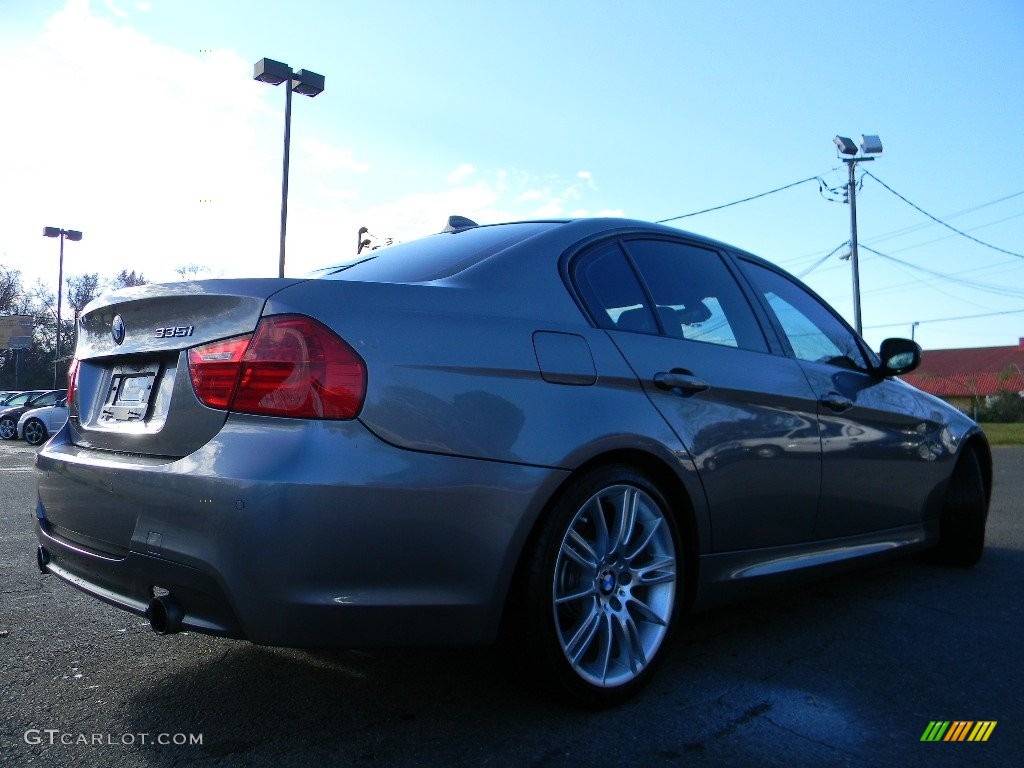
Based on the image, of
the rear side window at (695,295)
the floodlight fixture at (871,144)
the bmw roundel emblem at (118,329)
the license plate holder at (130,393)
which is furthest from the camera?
the floodlight fixture at (871,144)

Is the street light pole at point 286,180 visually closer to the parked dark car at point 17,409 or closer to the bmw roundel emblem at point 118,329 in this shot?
the parked dark car at point 17,409

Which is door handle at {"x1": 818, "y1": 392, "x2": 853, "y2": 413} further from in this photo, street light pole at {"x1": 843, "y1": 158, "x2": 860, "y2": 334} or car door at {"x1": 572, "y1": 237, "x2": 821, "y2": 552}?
street light pole at {"x1": 843, "y1": 158, "x2": 860, "y2": 334}

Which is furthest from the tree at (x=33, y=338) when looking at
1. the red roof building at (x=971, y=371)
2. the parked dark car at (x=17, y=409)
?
the red roof building at (x=971, y=371)

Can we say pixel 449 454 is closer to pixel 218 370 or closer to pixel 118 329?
pixel 218 370

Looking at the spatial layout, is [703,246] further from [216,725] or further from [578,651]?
[216,725]

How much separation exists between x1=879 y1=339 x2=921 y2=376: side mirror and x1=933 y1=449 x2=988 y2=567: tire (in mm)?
822

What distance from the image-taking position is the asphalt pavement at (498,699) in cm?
238

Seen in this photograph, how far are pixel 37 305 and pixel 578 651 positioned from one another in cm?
6716

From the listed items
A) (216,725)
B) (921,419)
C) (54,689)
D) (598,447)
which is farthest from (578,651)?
(921,419)

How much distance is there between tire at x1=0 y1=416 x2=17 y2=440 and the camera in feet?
78.0

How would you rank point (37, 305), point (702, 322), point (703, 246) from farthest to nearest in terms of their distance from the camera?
point (37, 305) → point (703, 246) → point (702, 322)

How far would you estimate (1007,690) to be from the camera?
2.96 m

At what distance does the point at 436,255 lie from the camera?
3.08 m

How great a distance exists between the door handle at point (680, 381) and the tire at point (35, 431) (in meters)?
21.7
